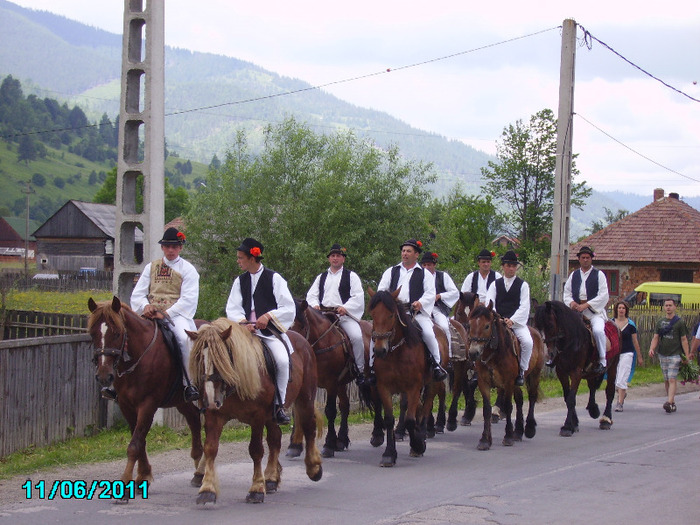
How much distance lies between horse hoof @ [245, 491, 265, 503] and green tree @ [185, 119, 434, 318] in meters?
15.9

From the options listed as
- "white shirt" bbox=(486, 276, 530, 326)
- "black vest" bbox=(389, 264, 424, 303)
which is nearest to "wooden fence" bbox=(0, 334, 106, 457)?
"black vest" bbox=(389, 264, 424, 303)

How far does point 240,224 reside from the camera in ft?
81.4

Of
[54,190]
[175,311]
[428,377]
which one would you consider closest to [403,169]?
[428,377]

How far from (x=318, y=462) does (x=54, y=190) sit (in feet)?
462

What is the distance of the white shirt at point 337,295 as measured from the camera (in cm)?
1173

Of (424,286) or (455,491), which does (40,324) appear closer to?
(424,286)

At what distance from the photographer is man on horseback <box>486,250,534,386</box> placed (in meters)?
12.8

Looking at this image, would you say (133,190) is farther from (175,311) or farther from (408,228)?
(408,228)

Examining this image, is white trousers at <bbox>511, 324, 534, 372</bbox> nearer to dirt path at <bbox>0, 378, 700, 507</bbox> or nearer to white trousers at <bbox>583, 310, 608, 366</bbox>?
white trousers at <bbox>583, 310, 608, 366</bbox>

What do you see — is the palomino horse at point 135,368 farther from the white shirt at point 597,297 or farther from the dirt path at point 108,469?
the white shirt at point 597,297

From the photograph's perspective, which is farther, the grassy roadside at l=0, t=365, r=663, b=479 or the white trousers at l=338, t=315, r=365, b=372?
the white trousers at l=338, t=315, r=365, b=372

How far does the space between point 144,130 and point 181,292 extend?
3.69m

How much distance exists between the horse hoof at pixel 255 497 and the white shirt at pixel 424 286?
4121 mm

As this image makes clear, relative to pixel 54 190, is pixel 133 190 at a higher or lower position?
lower
